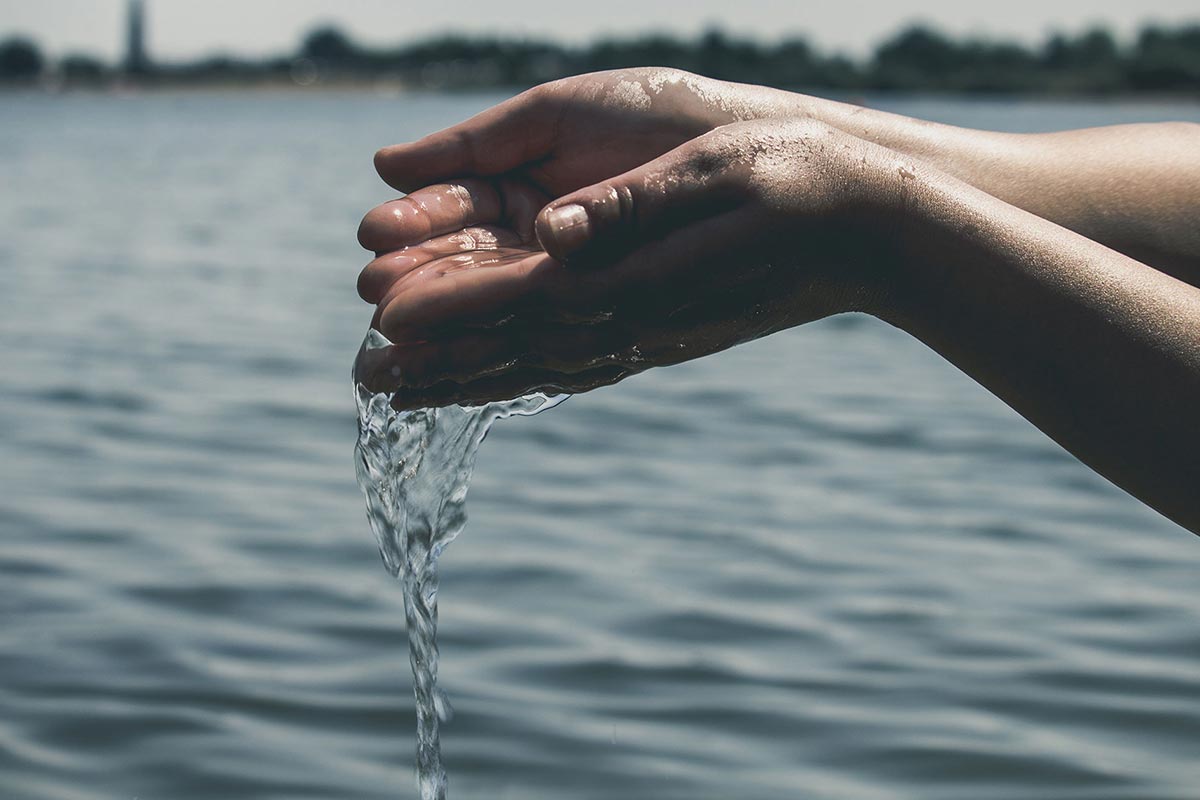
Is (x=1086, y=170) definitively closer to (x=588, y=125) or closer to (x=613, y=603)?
(x=588, y=125)

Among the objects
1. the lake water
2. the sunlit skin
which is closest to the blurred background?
the lake water

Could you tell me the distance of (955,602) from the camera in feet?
19.7

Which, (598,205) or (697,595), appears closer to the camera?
(598,205)

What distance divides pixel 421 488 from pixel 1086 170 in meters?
1.56

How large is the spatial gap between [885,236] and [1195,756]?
9.61 ft

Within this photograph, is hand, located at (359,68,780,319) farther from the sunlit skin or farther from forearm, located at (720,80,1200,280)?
the sunlit skin

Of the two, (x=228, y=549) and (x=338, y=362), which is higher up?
(x=228, y=549)

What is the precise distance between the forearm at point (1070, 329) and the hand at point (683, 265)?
0.10m

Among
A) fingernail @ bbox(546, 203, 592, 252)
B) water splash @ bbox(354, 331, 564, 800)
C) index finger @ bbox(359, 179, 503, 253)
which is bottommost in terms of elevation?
water splash @ bbox(354, 331, 564, 800)

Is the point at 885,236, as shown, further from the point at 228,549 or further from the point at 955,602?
the point at 228,549

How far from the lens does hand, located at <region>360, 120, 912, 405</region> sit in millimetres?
2367

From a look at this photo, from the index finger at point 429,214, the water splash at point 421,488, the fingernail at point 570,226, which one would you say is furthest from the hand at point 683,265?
the water splash at point 421,488

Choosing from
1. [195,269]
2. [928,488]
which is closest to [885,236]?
[928,488]

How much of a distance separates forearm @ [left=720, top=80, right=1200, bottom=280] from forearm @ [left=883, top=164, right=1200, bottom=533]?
795 millimetres
